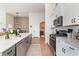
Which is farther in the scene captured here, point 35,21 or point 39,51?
point 35,21

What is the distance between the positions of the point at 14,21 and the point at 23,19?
1.37 metres

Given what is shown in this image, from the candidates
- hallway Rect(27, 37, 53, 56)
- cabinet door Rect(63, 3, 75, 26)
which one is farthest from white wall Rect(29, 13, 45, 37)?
cabinet door Rect(63, 3, 75, 26)

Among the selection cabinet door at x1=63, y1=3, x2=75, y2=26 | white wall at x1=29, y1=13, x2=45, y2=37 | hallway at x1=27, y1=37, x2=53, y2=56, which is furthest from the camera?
white wall at x1=29, y1=13, x2=45, y2=37

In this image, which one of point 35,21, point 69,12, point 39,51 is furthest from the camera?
point 35,21

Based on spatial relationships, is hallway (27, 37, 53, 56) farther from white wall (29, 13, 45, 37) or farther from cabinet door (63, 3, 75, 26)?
white wall (29, 13, 45, 37)

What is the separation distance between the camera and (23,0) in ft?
5.69

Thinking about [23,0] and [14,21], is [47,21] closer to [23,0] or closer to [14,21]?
[23,0]

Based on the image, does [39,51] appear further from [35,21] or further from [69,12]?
[35,21]

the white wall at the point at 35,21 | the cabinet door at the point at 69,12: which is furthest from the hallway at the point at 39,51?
the white wall at the point at 35,21

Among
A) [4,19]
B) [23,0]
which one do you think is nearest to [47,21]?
[23,0]

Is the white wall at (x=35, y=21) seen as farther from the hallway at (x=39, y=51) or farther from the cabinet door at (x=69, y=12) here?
the cabinet door at (x=69, y=12)

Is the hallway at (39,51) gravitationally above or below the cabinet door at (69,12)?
below

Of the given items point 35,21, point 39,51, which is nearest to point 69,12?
point 39,51

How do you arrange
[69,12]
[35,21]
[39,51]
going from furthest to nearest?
1. [35,21]
2. [39,51]
3. [69,12]
